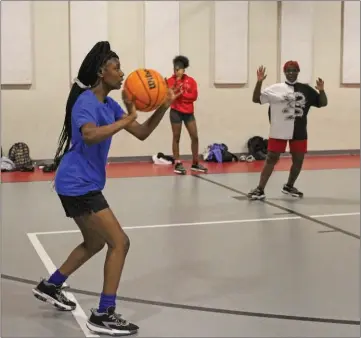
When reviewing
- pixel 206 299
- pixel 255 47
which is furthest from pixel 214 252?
pixel 255 47

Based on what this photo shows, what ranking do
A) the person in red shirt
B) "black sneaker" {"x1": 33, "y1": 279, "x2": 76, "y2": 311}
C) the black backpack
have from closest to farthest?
"black sneaker" {"x1": 33, "y1": 279, "x2": 76, "y2": 311}
the person in red shirt
the black backpack

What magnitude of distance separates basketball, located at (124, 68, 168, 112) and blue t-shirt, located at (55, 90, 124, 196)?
0.33 m

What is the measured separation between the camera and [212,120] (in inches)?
555

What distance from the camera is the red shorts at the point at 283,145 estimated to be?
912cm

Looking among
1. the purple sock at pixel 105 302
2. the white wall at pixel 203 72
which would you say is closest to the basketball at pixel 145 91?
the purple sock at pixel 105 302

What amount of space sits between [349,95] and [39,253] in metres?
10.3

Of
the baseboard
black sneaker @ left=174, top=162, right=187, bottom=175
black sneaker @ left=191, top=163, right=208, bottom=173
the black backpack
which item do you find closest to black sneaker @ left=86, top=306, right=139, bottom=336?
black sneaker @ left=174, top=162, right=187, bottom=175

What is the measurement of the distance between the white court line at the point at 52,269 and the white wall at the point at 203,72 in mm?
6180

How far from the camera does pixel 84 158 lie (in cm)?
441

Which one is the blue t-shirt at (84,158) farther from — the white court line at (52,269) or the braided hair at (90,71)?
the white court line at (52,269)

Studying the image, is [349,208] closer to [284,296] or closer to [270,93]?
[270,93]

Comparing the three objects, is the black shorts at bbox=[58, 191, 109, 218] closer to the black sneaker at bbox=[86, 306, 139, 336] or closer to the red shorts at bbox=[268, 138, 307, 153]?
the black sneaker at bbox=[86, 306, 139, 336]

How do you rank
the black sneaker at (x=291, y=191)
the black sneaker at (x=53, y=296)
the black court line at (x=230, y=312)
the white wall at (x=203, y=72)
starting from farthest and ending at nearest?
1. the white wall at (x=203, y=72)
2. the black sneaker at (x=291, y=191)
3. the black sneaker at (x=53, y=296)
4. the black court line at (x=230, y=312)

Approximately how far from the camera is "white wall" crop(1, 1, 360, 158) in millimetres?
12922
